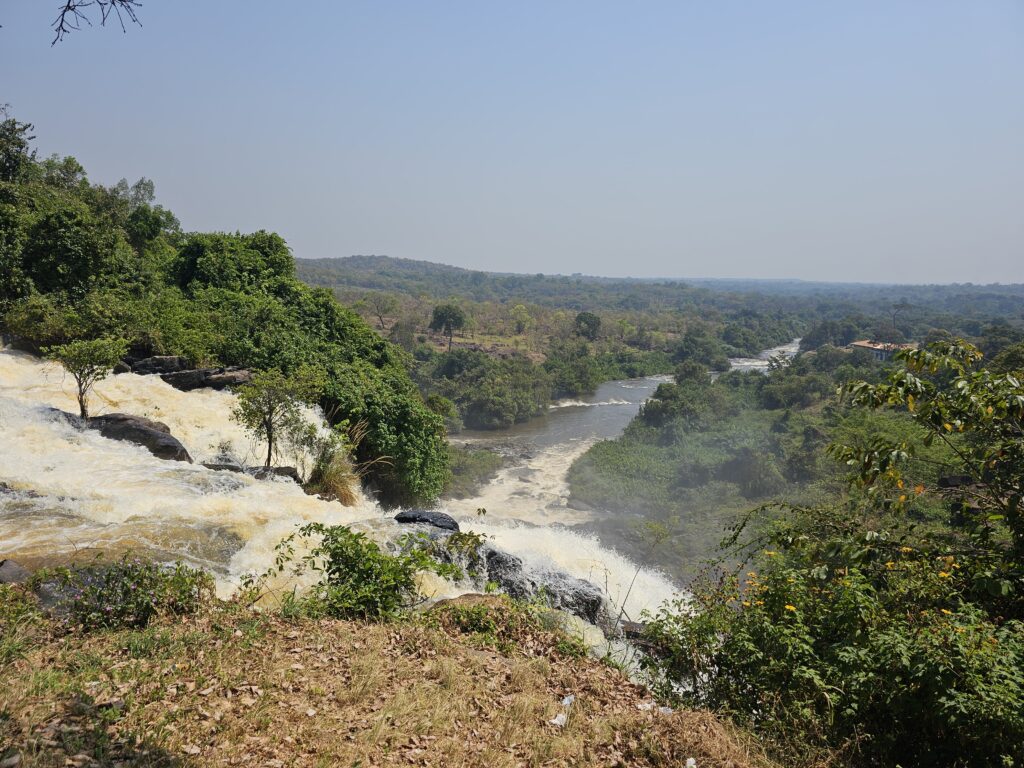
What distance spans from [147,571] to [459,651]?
3301mm

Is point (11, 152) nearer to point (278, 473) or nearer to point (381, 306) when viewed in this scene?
point (278, 473)

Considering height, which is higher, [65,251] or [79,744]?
[65,251]

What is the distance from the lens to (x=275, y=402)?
36.1 ft

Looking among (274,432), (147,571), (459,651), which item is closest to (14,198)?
(274,432)

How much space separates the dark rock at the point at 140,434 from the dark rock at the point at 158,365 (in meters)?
3.85

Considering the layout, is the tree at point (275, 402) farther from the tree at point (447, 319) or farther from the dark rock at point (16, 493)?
the tree at point (447, 319)

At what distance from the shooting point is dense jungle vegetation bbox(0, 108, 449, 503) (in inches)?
595

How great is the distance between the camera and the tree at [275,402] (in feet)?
35.3

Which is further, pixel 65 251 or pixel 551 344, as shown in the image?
A: pixel 551 344

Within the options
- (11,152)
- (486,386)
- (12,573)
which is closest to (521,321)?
(486,386)

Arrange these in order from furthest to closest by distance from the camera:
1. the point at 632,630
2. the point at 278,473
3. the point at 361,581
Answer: the point at 278,473 → the point at 632,630 → the point at 361,581

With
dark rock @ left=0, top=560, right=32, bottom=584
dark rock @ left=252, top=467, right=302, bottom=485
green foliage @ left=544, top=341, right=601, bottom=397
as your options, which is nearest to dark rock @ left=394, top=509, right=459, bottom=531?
dark rock @ left=252, top=467, right=302, bottom=485

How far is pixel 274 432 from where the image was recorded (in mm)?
11547

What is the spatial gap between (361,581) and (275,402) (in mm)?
5922
